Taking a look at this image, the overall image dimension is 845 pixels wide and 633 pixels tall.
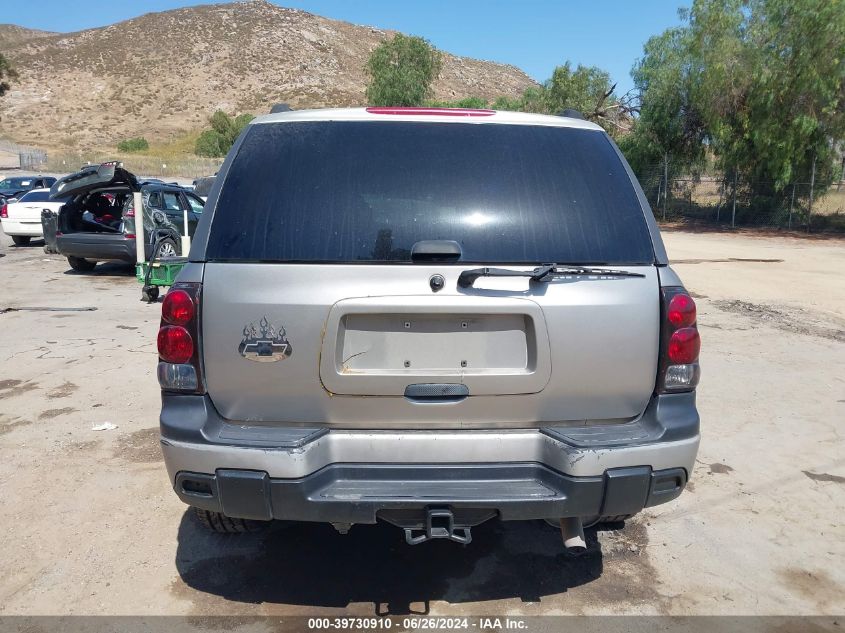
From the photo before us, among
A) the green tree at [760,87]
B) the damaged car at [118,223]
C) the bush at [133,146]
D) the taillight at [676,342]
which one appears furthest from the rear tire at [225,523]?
the bush at [133,146]

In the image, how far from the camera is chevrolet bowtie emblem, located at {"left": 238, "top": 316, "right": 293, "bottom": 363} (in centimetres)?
259

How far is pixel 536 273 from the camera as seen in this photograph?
2605 millimetres

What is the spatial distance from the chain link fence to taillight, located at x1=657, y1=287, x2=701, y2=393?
2556 cm

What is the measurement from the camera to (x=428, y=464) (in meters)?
2.65

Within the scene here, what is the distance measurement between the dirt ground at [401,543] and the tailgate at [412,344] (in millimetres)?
988

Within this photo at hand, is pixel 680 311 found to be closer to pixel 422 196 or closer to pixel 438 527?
pixel 422 196

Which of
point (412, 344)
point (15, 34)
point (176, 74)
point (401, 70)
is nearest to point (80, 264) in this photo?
point (412, 344)

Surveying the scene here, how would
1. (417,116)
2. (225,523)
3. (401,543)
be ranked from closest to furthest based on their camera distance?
(417,116) < (225,523) < (401,543)

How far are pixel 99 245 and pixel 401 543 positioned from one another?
10.9 m

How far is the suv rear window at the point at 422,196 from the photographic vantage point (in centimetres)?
270

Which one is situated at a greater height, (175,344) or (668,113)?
(668,113)

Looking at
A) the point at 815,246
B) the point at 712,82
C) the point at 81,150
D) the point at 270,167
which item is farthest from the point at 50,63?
the point at 270,167

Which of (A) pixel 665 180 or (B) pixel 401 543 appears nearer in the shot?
(B) pixel 401 543

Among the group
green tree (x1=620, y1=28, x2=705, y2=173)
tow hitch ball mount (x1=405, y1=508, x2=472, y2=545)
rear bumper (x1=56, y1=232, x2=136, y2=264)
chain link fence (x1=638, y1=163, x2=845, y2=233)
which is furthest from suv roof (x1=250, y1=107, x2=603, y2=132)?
green tree (x1=620, y1=28, x2=705, y2=173)
